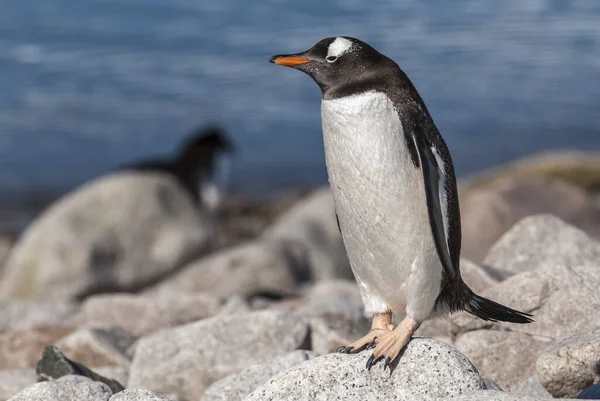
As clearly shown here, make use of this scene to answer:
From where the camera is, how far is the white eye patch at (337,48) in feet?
16.3

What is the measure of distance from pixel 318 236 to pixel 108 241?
2611mm

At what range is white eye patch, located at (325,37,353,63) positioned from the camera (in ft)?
16.3

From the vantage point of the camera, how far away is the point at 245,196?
2034 centimetres

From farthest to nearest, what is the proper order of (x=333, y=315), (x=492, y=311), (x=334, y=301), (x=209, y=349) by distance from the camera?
(x=334, y=301)
(x=333, y=315)
(x=209, y=349)
(x=492, y=311)

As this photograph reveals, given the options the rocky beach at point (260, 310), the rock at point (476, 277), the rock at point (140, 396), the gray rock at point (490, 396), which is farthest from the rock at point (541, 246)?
the rock at point (140, 396)

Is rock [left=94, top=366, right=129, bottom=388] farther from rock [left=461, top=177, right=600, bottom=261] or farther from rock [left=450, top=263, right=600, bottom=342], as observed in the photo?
rock [left=461, top=177, right=600, bottom=261]

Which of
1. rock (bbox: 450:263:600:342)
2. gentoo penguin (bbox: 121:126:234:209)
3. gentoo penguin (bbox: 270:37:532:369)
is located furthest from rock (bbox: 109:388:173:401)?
gentoo penguin (bbox: 121:126:234:209)

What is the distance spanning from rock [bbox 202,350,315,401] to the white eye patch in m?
1.57

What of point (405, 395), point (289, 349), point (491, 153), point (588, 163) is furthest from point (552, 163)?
point (405, 395)

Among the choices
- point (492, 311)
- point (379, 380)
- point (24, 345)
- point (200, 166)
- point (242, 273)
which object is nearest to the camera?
point (379, 380)

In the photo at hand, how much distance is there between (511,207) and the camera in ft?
36.3

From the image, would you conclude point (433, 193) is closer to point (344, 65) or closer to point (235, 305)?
point (344, 65)

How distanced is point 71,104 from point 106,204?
1066 centimetres

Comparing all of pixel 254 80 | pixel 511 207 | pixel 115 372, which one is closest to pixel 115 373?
pixel 115 372
